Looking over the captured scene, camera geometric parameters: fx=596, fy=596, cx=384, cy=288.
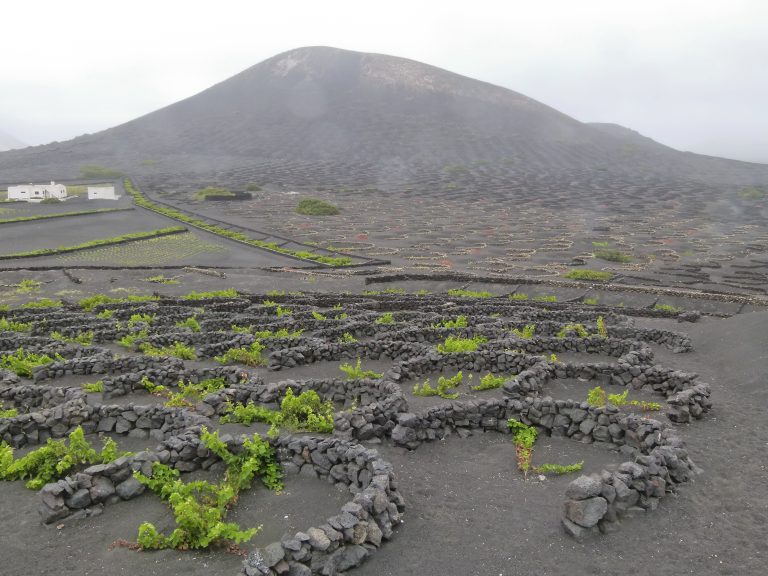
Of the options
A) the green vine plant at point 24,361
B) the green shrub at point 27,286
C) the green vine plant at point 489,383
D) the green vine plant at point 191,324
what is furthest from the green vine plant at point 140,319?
the green vine plant at point 489,383

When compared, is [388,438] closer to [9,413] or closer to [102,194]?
[9,413]

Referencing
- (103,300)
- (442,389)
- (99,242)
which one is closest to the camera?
(442,389)

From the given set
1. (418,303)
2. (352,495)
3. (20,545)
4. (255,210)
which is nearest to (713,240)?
(418,303)

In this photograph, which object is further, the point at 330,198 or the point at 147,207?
the point at 330,198

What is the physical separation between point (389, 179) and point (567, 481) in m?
141

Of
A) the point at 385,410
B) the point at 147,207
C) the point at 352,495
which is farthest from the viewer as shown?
Answer: the point at 147,207

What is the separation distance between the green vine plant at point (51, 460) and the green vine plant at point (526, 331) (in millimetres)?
16291

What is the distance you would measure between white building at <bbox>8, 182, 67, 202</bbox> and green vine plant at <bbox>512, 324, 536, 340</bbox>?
94.1 m

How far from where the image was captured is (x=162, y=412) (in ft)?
51.4

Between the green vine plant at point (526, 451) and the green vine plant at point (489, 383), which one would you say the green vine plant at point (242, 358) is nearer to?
the green vine plant at point (489, 383)

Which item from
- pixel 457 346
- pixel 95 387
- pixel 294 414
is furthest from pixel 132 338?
pixel 457 346

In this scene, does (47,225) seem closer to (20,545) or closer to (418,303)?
(418,303)

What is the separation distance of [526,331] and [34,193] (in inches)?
3895

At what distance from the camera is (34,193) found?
9869 centimetres
